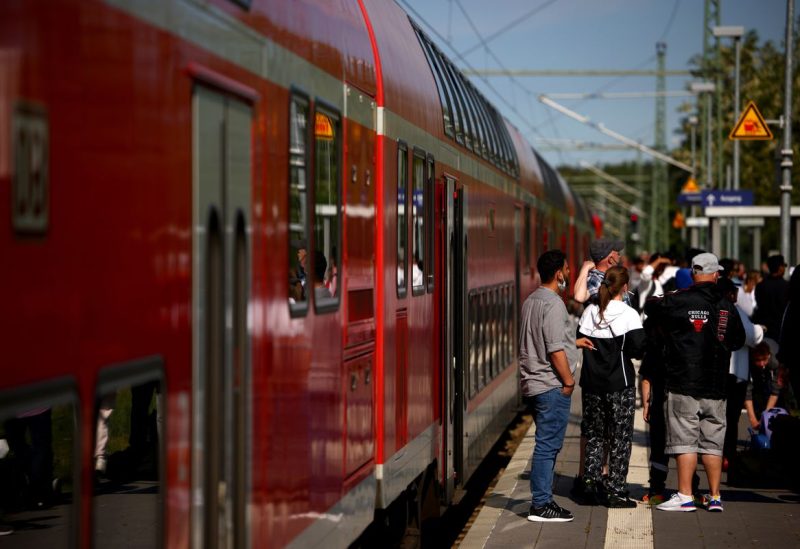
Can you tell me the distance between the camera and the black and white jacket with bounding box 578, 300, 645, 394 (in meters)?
9.75

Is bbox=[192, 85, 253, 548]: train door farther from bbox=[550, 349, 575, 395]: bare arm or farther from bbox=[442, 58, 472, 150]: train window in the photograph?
bbox=[442, 58, 472, 150]: train window

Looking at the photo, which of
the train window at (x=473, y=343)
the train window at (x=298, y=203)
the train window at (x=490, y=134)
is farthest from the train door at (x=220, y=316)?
the train window at (x=490, y=134)

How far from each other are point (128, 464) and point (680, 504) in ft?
23.6

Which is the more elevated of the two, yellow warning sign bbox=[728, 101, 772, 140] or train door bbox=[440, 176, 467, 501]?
yellow warning sign bbox=[728, 101, 772, 140]

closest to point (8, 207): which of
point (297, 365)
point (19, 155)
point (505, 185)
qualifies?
point (19, 155)

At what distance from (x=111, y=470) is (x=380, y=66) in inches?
158

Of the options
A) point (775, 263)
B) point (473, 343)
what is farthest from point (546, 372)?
point (775, 263)

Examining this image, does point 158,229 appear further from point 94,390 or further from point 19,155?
point 19,155

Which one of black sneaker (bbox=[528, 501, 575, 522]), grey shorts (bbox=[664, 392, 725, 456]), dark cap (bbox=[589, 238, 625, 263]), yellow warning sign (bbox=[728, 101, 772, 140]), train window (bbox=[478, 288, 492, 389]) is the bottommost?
black sneaker (bbox=[528, 501, 575, 522])

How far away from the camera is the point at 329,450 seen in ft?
17.5

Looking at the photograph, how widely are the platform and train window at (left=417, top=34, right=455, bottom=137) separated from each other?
283 centimetres

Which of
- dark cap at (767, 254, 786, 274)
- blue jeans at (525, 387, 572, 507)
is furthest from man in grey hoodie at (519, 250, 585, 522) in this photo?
dark cap at (767, 254, 786, 274)

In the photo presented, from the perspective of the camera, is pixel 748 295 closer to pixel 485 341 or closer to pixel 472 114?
pixel 485 341

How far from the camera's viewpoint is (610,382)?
976 centimetres
